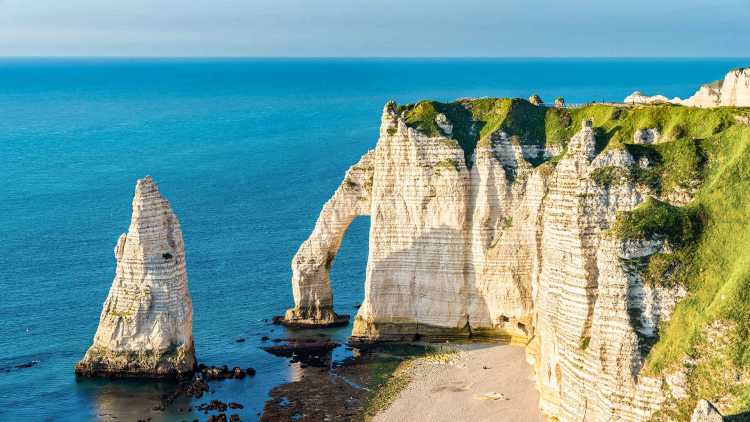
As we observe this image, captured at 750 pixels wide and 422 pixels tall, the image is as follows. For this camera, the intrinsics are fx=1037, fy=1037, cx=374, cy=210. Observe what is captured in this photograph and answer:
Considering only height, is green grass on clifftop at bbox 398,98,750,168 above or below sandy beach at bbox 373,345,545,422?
above

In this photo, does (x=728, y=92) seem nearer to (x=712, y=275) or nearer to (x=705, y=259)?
(x=705, y=259)

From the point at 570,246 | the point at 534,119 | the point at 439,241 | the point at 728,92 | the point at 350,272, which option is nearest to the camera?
the point at 570,246

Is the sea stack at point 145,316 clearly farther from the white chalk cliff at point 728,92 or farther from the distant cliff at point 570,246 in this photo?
the white chalk cliff at point 728,92

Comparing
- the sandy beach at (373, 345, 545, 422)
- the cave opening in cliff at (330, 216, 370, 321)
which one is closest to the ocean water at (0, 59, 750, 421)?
the cave opening in cliff at (330, 216, 370, 321)

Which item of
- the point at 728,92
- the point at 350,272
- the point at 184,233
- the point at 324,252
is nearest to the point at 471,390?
the point at 324,252

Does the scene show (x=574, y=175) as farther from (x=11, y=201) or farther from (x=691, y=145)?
(x=11, y=201)

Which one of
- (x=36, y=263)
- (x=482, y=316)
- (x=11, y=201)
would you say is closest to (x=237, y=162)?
(x=11, y=201)

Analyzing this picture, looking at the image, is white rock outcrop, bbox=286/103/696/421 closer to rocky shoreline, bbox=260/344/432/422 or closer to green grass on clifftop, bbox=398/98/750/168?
green grass on clifftop, bbox=398/98/750/168
